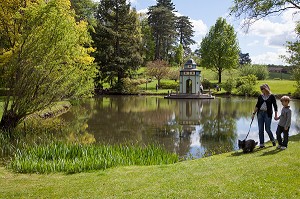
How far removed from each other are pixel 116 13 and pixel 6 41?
103 feet

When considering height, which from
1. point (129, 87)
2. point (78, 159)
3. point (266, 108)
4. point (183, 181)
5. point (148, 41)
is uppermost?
point (148, 41)

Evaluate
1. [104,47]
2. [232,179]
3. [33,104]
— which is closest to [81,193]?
[232,179]

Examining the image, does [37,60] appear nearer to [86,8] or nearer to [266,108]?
[266,108]

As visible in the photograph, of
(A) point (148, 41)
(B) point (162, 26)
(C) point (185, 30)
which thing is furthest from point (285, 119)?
(C) point (185, 30)

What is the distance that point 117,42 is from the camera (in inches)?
1848

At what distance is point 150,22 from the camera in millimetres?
68250

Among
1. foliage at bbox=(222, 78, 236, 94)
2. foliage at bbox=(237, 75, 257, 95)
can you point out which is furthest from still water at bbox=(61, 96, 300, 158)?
foliage at bbox=(222, 78, 236, 94)

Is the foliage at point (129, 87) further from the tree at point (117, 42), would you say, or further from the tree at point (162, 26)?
the tree at point (162, 26)

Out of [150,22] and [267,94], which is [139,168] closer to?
[267,94]

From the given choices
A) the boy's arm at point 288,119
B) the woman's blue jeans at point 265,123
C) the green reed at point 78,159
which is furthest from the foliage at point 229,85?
the boy's arm at point 288,119

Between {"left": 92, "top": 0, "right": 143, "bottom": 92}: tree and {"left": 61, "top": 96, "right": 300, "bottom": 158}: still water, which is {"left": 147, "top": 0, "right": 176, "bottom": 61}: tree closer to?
{"left": 92, "top": 0, "right": 143, "bottom": 92}: tree

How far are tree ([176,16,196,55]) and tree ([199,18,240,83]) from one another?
20.9 metres

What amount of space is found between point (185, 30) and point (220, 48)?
79.6 feet

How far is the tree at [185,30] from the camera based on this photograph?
75.1 metres
